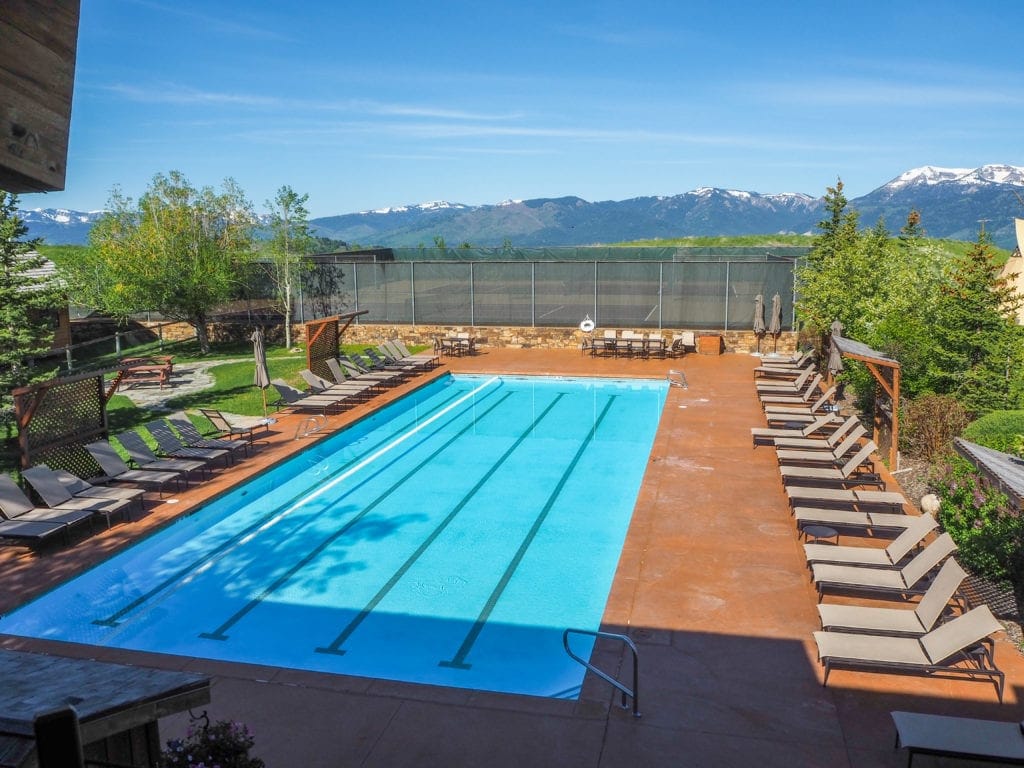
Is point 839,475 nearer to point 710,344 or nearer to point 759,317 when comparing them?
point 759,317

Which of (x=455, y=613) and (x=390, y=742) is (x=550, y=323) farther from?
(x=390, y=742)

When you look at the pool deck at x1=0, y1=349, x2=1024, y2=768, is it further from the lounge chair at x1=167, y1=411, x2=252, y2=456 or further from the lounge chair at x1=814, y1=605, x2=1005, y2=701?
the lounge chair at x1=167, y1=411, x2=252, y2=456

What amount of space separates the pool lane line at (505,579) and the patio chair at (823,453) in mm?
3346

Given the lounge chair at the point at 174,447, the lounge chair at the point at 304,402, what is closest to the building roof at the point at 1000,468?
the lounge chair at the point at 174,447

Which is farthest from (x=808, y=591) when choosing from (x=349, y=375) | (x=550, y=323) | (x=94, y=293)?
(x=94, y=293)

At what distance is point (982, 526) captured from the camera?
334 inches

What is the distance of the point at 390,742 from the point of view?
5.33m

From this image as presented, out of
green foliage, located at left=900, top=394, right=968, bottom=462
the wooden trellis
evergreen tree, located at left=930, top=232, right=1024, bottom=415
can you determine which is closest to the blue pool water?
the wooden trellis

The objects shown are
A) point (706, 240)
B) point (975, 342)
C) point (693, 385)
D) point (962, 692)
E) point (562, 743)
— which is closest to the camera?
point (562, 743)

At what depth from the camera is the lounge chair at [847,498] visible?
9336 millimetres

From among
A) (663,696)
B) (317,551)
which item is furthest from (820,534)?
(317,551)

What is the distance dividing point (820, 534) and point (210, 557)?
23.5ft

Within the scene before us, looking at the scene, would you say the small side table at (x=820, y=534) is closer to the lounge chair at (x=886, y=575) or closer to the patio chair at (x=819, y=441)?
the lounge chair at (x=886, y=575)

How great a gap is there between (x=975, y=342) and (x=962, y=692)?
9232mm
